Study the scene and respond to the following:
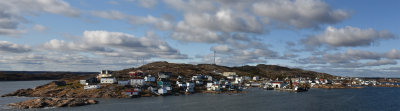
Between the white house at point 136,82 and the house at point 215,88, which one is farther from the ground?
the white house at point 136,82

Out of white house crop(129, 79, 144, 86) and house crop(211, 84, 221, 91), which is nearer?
white house crop(129, 79, 144, 86)

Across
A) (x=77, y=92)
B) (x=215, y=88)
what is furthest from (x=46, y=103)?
(x=215, y=88)

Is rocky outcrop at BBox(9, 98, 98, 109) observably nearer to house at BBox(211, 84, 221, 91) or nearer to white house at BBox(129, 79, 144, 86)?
white house at BBox(129, 79, 144, 86)

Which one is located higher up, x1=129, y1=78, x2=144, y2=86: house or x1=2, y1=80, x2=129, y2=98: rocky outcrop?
x1=129, y1=78, x2=144, y2=86: house

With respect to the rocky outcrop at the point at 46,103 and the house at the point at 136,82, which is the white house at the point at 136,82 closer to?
the house at the point at 136,82

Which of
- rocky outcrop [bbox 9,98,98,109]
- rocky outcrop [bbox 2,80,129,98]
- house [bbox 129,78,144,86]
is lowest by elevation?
rocky outcrop [bbox 9,98,98,109]

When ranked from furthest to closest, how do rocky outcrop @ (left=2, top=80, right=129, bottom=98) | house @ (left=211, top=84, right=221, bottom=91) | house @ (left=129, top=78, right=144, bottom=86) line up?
house @ (left=211, top=84, right=221, bottom=91), house @ (left=129, top=78, right=144, bottom=86), rocky outcrop @ (left=2, top=80, right=129, bottom=98)

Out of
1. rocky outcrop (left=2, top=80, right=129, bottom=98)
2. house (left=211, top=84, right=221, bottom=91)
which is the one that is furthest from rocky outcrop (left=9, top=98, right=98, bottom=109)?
house (left=211, top=84, right=221, bottom=91)

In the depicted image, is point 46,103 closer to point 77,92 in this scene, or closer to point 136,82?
point 77,92

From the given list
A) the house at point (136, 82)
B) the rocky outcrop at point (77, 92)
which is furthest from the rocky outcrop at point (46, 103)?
the house at point (136, 82)

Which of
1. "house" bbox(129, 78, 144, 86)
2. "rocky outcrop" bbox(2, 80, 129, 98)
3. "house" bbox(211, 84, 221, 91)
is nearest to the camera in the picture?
"rocky outcrop" bbox(2, 80, 129, 98)

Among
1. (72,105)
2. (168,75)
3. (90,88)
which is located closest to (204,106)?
(72,105)

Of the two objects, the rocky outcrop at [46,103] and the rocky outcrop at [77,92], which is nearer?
the rocky outcrop at [46,103]
